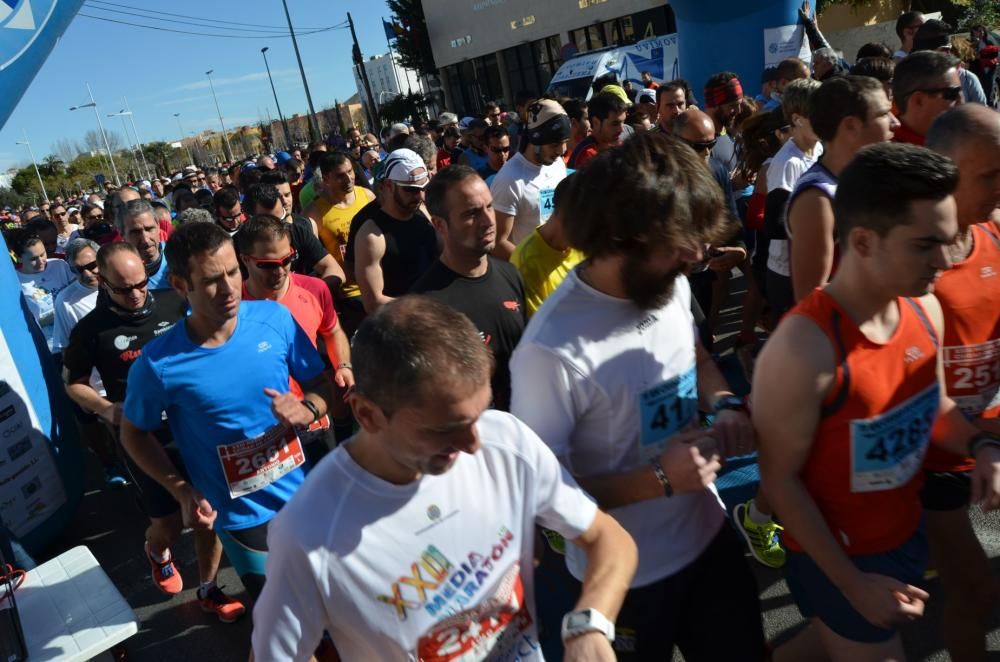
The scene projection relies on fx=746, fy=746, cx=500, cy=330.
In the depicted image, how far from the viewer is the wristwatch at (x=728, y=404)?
6.48 feet

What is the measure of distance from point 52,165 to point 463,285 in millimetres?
68097

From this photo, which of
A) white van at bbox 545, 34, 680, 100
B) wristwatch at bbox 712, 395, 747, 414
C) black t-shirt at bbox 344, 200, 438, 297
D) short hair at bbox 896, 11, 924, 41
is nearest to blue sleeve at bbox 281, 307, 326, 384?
black t-shirt at bbox 344, 200, 438, 297

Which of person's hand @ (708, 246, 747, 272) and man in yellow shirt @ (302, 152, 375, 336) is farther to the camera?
man in yellow shirt @ (302, 152, 375, 336)

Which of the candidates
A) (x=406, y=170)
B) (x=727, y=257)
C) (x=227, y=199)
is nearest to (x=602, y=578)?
(x=727, y=257)

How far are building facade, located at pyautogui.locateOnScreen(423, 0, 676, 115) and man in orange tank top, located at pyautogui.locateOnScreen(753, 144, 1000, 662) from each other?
26.9 m

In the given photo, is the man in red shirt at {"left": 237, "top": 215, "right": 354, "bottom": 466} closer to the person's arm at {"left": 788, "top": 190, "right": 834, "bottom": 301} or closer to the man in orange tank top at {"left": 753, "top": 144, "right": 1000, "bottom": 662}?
the person's arm at {"left": 788, "top": 190, "right": 834, "bottom": 301}

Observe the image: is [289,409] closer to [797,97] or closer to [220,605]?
[220,605]

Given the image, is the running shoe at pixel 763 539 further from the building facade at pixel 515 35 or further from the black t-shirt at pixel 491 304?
the building facade at pixel 515 35

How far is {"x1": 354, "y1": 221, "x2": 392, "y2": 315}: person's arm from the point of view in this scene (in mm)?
4035

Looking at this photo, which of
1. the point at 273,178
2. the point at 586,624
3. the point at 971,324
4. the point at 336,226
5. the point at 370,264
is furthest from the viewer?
the point at 273,178

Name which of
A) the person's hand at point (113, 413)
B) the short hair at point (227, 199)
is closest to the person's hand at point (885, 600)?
the person's hand at point (113, 413)

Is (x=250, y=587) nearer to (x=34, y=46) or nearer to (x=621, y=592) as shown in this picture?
(x=621, y=592)

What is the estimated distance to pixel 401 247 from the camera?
4.23 meters

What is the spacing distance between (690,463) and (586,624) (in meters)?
0.46
